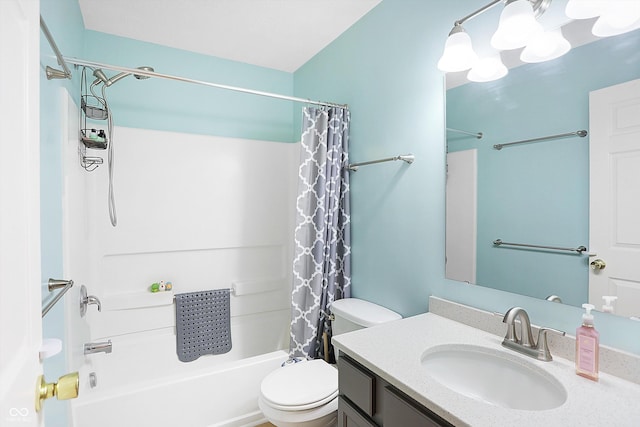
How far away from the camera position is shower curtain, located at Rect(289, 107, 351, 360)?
210cm

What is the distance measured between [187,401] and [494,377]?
1.68 metres

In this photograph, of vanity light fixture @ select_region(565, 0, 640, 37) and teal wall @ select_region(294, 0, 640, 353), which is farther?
teal wall @ select_region(294, 0, 640, 353)

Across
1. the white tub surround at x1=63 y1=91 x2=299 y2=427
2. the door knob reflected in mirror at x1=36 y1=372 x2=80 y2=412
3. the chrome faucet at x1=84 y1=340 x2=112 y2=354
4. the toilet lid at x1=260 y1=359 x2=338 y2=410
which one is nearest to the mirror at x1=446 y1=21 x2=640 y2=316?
the toilet lid at x1=260 y1=359 x2=338 y2=410

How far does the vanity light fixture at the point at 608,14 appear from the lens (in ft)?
3.12

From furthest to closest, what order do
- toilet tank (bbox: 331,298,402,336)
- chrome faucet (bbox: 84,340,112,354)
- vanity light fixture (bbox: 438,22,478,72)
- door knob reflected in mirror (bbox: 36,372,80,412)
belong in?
chrome faucet (bbox: 84,340,112,354) < toilet tank (bbox: 331,298,402,336) < vanity light fixture (bbox: 438,22,478,72) < door knob reflected in mirror (bbox: 36,372,80,412)

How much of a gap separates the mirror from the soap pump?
0.02m

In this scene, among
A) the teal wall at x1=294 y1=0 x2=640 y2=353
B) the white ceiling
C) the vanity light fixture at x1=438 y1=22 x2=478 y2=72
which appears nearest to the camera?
the vanity light fixture at x1=438 y1=22 x2=478 y2=72

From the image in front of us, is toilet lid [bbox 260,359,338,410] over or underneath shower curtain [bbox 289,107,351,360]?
underneath

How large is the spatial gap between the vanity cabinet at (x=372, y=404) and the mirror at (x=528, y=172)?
64 cm

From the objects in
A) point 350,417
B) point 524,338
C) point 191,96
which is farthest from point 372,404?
point 191,96

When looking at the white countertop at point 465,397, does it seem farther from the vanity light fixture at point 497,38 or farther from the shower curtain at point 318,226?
the vanity light fixture at point 497,38

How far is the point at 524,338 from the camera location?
3.73 ft

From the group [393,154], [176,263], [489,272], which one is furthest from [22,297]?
[176,263]

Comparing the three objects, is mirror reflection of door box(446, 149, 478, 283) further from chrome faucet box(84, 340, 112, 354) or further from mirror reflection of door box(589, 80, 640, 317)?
chrome faucet box(84, 340, 112, 354)
